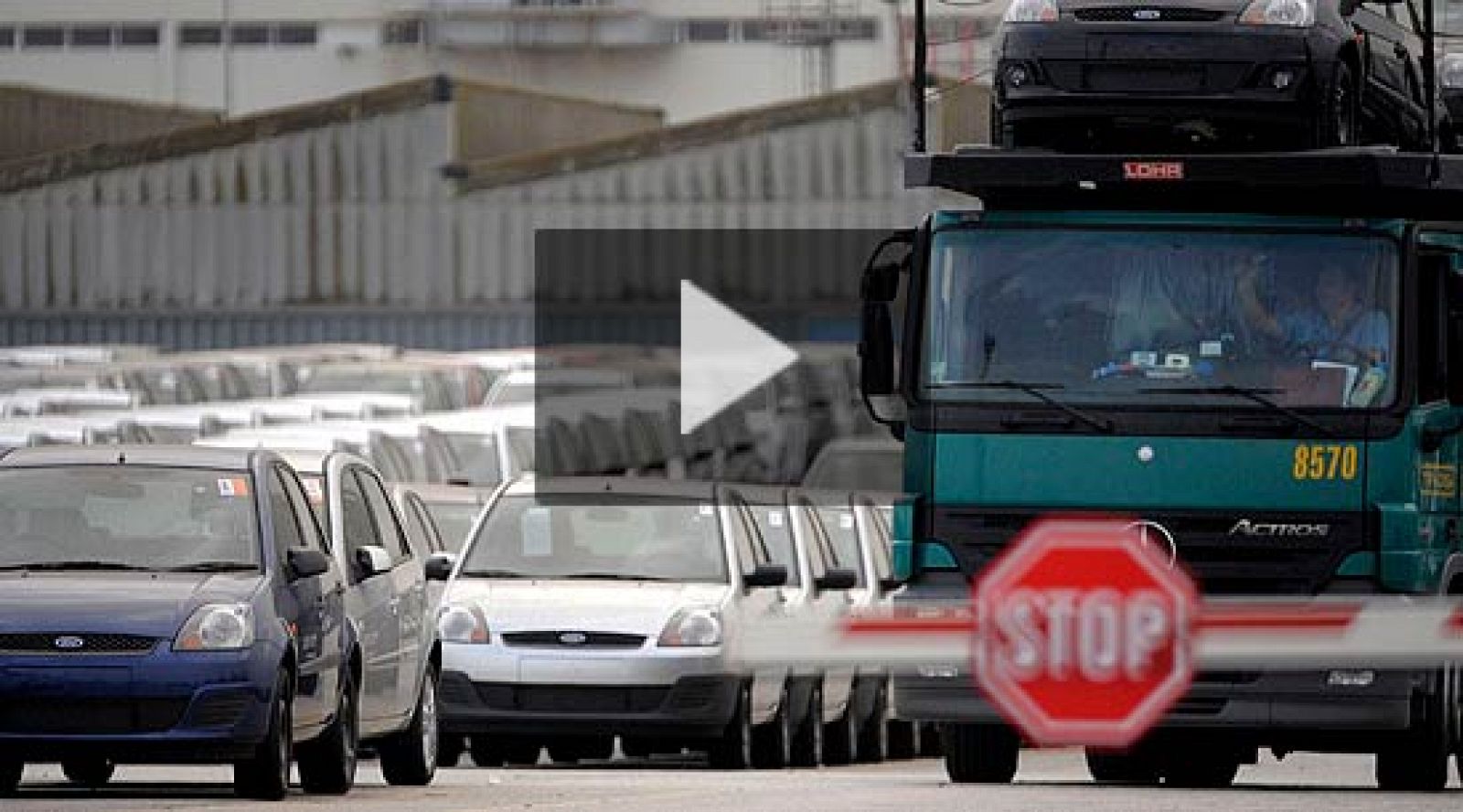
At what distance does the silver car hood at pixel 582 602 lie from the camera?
2258 centimetres

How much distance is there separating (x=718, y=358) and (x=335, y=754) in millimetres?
35770

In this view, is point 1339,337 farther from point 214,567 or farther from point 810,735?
point 810,735

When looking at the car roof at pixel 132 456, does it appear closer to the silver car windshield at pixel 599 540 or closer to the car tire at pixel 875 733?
the silver car windshield at pixel 599 540

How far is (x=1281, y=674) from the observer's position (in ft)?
60.6

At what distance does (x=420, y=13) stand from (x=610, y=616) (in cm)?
6679

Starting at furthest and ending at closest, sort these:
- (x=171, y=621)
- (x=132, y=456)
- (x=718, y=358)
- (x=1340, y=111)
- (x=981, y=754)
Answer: (x=718, y=358) < (x=981, y=754) < (x=132, y=456) < (x=1340, y=111) < (x=171, y=621)

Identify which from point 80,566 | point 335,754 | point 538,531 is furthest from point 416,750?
point 538,531

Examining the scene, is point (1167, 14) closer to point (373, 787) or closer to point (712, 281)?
point (373, 787)

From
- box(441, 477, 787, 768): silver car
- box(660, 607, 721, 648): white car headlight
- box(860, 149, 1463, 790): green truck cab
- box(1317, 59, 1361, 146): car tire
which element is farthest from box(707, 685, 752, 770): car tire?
box(1317, 59, 1361, 146): car tire

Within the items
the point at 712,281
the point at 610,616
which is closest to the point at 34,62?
the point at 712,281

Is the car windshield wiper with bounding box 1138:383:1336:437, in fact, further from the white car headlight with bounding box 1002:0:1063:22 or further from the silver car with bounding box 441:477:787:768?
the silver car with bounding box 441:477:787:768

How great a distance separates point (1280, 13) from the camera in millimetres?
18453

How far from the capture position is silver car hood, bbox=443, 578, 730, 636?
2258 centimetres

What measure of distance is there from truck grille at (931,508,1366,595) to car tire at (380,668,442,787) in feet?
11.8
